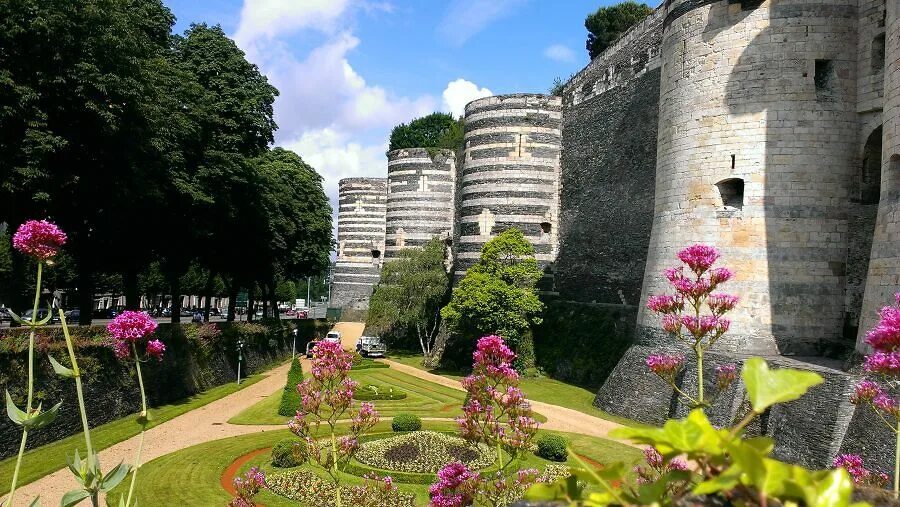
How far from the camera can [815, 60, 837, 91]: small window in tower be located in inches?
679

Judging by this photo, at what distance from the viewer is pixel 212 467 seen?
54.5ft

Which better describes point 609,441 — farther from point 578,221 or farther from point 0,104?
point 0,104

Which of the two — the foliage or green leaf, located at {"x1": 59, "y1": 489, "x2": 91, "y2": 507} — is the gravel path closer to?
green leaf, located at {"x1": 59, "y1": 489, "x2": 91, "y2": 507}

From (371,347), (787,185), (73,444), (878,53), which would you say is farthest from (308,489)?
(371,347)

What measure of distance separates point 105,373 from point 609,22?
4594cm

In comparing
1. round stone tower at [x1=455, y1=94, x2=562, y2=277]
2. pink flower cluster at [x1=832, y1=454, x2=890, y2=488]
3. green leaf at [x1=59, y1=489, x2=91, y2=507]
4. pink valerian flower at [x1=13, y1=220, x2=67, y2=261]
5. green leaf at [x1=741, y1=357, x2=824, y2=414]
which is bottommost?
pink flower cluster at [x1=832, y1=454, x2=890, y2=488]

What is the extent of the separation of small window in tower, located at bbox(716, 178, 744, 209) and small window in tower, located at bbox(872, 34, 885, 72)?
4.21 m

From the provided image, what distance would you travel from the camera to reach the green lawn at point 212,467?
1423cm

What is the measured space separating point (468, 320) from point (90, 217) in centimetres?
1606

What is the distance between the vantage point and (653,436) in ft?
6.18

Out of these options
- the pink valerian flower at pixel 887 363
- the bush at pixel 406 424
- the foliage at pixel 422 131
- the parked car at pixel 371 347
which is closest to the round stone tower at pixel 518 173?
the parked car at pixel 371 347

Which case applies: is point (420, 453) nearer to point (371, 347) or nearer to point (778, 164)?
point (778, 164)

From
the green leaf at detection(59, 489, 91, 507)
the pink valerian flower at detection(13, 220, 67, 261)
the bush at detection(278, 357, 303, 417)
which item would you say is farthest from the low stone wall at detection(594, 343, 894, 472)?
the pink valerian flower at detection(13, 220, 67, 261)

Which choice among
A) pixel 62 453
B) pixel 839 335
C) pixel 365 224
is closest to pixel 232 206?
pixel 62 453
